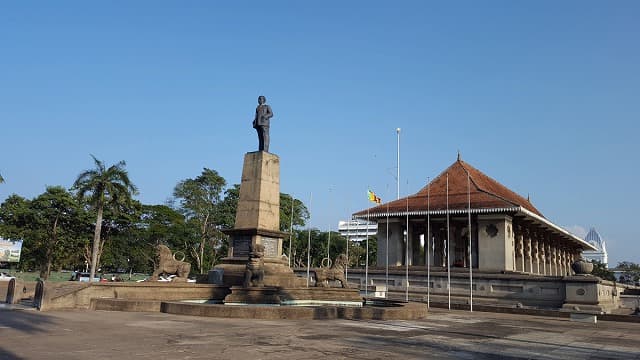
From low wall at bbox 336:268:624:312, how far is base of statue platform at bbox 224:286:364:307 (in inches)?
292

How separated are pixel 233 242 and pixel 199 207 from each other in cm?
3562

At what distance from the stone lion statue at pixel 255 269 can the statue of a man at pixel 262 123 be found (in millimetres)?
4520

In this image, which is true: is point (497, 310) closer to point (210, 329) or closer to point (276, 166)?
point (276, 166)

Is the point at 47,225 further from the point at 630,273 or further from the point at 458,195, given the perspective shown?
the point at 630,273

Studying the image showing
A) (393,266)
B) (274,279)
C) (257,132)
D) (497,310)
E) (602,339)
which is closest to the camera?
(602,339)

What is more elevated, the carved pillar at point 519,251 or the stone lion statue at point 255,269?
the carved pillar at point 519,251

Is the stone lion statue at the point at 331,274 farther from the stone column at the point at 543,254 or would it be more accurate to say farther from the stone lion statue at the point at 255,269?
the stone column at the point at 543,254

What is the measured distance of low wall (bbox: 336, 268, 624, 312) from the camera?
2397 cm

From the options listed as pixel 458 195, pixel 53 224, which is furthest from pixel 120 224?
pixel 458 195

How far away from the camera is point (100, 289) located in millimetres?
14555

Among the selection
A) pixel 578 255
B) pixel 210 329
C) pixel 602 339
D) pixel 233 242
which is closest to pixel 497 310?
pixel 602 339

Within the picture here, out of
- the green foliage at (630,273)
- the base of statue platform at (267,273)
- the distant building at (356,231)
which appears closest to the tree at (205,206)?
the distant building at (356,231)

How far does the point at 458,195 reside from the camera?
34406 millimetres

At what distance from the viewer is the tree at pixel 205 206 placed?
170 feet
